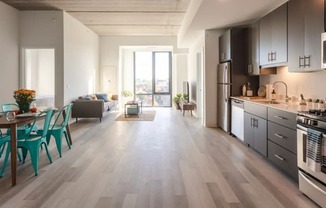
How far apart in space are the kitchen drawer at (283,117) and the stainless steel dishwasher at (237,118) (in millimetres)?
1453

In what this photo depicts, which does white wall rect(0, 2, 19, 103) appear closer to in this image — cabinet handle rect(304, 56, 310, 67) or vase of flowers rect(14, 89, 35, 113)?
vase of flowers rect(14, 89, 35, 113)

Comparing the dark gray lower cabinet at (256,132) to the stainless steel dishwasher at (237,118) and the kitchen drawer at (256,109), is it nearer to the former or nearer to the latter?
the kitchen drawer at (256,109)

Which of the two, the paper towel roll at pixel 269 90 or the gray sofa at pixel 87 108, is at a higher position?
the paper towel roll at pixel 269 90

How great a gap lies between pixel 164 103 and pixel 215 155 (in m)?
9.80

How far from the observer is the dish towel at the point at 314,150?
102 inches

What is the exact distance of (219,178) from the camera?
11.3 ft

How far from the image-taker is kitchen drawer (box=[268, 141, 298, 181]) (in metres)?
3.25

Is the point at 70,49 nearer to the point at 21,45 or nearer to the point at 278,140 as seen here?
the point at 21,45

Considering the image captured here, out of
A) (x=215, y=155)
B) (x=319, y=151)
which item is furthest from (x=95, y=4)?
(x=319, y=151)

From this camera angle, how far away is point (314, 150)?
267 centimetres

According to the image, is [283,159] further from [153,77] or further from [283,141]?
[153,77]

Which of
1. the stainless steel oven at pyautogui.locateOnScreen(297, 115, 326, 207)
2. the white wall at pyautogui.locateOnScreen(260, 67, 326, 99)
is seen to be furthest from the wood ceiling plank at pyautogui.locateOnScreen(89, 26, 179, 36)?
the stainless steel oven at pyautogui.locateOnScreen(297, 115, 326, 207)

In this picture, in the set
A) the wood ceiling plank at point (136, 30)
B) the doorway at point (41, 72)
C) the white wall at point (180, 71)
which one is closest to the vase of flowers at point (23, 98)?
the wood ceiling plank at point (136, 30)

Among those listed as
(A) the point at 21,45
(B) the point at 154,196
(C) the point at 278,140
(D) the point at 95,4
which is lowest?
(B) the point at 154,196
